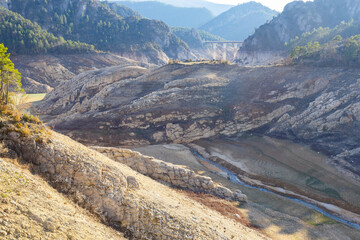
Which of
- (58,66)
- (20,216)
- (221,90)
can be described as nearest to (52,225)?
(20,216)

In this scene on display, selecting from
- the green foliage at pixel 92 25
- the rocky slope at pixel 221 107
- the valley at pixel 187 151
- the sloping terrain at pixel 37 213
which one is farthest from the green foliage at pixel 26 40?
the sloping terrain at pixel 37 213

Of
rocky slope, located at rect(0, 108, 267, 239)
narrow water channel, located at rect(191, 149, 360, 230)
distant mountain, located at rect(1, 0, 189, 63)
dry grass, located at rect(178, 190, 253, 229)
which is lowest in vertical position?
narrow water channel, located at rect(191, 149, 360, 230)

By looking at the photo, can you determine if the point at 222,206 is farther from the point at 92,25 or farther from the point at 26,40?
the point at 92,25

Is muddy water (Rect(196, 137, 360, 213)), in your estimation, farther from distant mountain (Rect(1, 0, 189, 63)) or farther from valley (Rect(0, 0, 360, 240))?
distant mountain (Rect(1, 0, 189, 63))

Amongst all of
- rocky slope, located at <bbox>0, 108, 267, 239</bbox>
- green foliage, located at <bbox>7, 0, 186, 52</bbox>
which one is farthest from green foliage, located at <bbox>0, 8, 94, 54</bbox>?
rocky slope, located at <bbox>0, 108, 267, 239</bbox>

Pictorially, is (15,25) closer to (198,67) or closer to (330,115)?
(198,67)

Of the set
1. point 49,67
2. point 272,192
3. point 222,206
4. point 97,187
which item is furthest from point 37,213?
point 49,67
